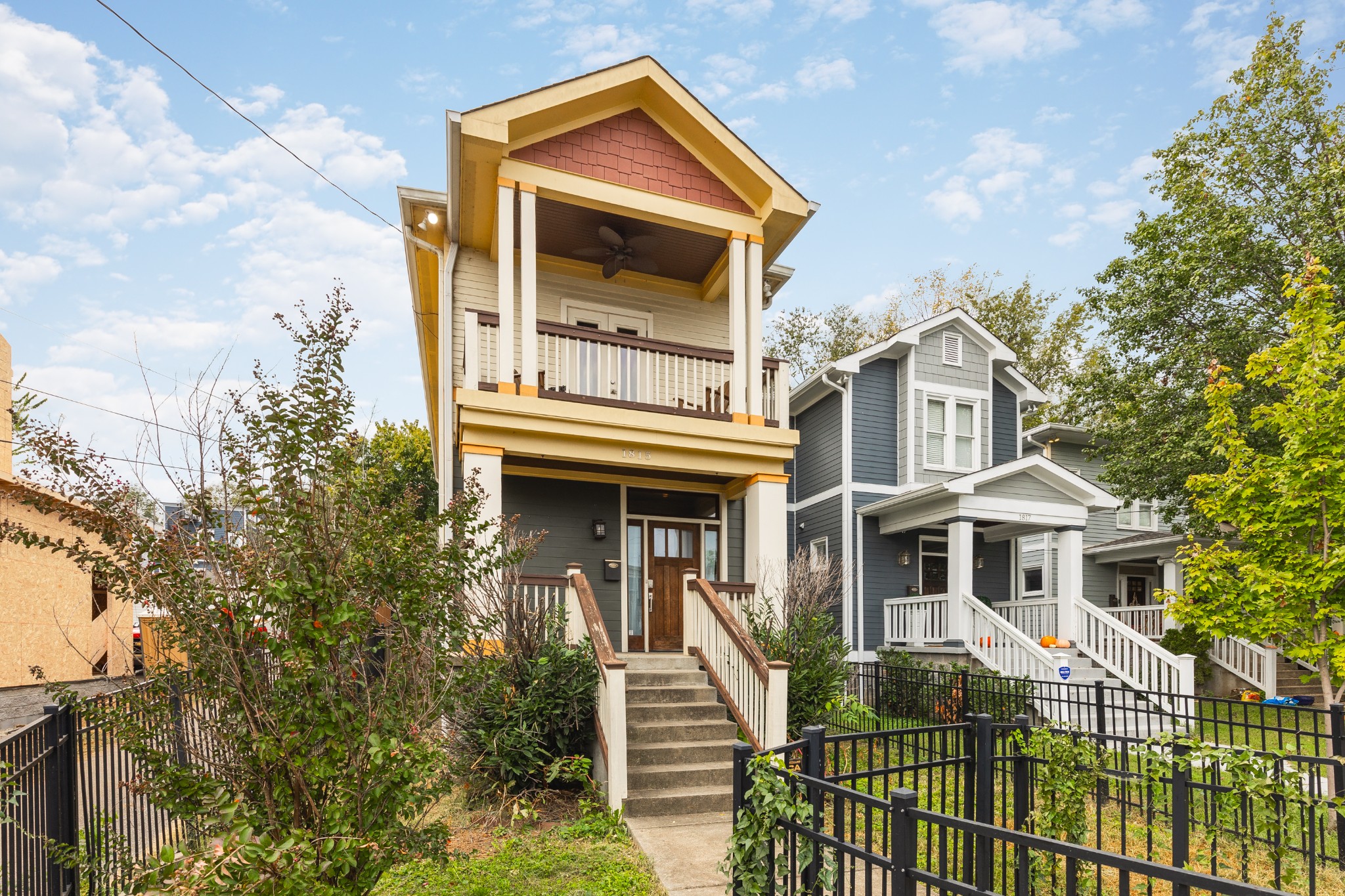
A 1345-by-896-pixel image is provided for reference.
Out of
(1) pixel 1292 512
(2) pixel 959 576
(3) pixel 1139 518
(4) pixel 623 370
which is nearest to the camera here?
(1) pixel 1292 512

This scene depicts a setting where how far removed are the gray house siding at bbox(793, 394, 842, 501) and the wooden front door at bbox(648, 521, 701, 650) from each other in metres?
4.57

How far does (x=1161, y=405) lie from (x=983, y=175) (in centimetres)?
761

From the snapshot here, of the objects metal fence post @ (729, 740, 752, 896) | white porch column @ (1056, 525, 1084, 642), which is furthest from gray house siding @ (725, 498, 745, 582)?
metal fence post @ (729, 740, 752, 896)

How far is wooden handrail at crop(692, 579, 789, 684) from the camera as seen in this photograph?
7367 mm

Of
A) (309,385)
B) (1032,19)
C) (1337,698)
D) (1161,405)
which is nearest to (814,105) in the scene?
(1032,19)

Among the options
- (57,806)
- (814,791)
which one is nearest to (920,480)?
(814,791)

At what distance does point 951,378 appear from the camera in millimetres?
15922

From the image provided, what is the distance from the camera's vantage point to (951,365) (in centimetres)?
1593

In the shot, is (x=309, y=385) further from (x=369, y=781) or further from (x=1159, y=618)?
(x=1159, y=618)

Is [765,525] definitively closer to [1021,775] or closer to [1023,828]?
[1021,775]

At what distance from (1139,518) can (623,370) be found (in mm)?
16604

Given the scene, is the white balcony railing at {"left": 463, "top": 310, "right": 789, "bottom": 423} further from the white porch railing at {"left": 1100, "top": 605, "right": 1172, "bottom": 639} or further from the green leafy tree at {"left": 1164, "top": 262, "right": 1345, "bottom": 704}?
the white porch railing at {"left": 1100, "top": 605, "right": 1172, "bottom": 639}

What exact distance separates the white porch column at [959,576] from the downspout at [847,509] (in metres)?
2.04

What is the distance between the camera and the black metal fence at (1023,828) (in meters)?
2.53
